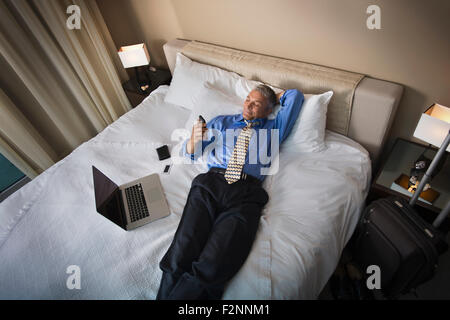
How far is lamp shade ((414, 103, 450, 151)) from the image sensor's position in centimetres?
115

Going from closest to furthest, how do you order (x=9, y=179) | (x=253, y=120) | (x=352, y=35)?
1. (x=352, y=35)
2. (x=253, y=120)
3. (x=9, y=179)

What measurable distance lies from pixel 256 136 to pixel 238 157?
18 centimetres

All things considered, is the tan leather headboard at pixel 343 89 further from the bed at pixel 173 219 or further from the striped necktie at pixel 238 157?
the striped necktie at pixel 238 157

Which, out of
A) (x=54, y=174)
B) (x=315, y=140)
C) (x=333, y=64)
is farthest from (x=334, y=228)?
(x=54, y=174)

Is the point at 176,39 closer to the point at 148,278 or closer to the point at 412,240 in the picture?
the point at 148,278

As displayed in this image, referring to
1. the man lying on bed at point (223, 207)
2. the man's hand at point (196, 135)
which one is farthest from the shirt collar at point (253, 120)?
the man's hand at point (196, 135)

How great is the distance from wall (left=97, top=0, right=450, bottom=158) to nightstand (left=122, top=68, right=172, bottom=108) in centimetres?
63

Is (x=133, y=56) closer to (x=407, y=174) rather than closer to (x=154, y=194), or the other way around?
(x=154, y=194)

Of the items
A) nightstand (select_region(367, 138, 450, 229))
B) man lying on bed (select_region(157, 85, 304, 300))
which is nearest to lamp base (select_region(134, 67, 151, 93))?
man lying on bed (select_region(157, 85, 304, 300))

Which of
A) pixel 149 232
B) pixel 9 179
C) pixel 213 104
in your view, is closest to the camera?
pixel 149 232

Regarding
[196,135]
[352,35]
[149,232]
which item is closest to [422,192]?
[352,35]

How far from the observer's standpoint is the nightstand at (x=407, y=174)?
135 centimetres

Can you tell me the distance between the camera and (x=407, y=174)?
58.5 inches

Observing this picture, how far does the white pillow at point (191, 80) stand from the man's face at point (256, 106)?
0.39 metres
